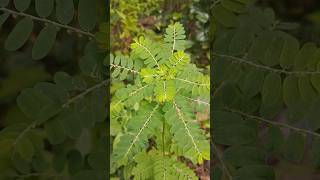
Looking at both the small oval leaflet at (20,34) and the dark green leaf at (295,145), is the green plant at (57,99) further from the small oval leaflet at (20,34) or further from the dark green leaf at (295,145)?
the dark green leaf at (295,145)

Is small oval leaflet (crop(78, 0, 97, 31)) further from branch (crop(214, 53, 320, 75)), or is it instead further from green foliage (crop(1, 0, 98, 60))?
branch (crop(214, 53, 320, 75))

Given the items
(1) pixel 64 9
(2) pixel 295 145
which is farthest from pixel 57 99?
(2) pixel 295 145

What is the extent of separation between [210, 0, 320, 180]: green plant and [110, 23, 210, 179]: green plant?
0.27ft

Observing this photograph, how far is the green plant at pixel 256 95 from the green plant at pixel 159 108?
82 millimetres

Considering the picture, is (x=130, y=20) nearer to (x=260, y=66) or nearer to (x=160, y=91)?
(x=160, y=91)

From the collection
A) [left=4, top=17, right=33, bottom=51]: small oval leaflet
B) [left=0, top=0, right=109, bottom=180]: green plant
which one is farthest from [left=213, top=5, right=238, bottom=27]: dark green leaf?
[left=4, top=17, right=33, bottom=51]: small oval leaflet

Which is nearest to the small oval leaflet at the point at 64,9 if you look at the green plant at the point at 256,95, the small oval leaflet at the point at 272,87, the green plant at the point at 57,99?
the green plant at the point at 57,99

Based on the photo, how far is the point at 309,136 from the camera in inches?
41.2

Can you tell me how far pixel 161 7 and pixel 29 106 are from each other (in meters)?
0.30

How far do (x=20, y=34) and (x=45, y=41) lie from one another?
5cm

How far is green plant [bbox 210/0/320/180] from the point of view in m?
0.98

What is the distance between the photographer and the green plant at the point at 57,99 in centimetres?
95

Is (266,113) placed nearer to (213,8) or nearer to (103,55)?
(213,8)

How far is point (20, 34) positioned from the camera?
96 cm
